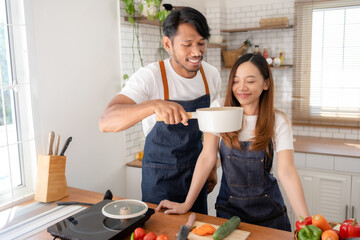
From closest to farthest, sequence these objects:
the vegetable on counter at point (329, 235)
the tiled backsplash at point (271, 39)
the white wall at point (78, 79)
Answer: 1. the vegetable on counter at point (329, 235)
2. the white wall at point (78, 79)
3. the tiled backsplash at point (271, 39)

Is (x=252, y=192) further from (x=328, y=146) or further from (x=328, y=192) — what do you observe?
(x=328, y=146)

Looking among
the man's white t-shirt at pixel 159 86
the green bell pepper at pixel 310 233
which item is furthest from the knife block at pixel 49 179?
the green bell pepper at pixel 310 233

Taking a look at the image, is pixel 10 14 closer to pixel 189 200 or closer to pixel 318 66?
pixel 189 200

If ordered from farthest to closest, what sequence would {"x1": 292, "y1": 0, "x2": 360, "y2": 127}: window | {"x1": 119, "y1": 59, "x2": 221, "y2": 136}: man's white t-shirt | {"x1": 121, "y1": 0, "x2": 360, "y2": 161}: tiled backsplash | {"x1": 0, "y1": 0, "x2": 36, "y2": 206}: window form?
{"x1": 121, "y1": 0, "x2": 360, "y2": 161}: tiled backsplash < {"x1": 292, "y1": 0, "x2": 360, "y2": 127}: window < {"x1": 0, "y1": 0, "x2": 36, "y2": 206}: window < {"x1": 119, "y1": 59, "x2": 221, "y2": 136}: man's white t-shirt

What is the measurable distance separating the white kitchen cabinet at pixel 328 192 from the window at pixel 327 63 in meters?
0.87

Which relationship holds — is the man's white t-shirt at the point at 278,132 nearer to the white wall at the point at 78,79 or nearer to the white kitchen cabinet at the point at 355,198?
the white wall at the point at 78,79

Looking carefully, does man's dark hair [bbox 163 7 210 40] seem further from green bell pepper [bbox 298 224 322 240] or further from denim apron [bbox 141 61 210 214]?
green bell pepper [bbox 298 224 322 240]

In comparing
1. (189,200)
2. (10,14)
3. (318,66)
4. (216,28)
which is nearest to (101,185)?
(189,200)

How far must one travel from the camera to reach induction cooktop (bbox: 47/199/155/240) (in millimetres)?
1400

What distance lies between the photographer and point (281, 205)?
74.2 inches

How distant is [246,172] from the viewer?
189cm

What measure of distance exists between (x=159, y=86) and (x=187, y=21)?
1.28ft

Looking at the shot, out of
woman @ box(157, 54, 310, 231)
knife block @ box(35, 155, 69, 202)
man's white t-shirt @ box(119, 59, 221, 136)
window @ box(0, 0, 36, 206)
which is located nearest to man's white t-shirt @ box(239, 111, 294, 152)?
woman @ box(157, 54, 310, 231)

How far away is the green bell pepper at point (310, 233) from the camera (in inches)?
48.5
